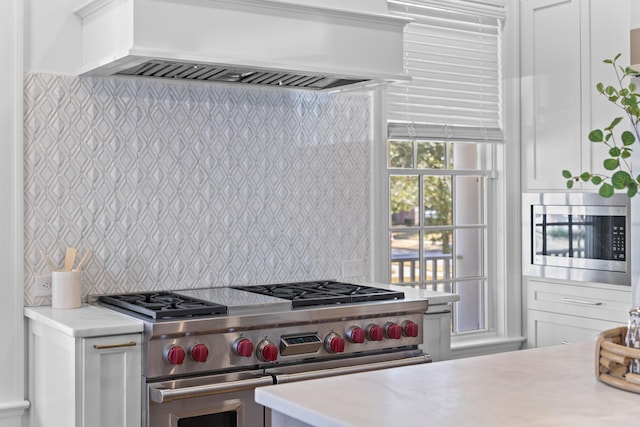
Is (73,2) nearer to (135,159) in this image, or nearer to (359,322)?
(135,159)

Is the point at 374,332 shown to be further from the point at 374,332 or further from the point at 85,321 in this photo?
the point at 85,321

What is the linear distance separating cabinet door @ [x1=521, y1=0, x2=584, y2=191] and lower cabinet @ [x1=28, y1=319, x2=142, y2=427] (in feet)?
8.46

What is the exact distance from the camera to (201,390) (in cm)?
285

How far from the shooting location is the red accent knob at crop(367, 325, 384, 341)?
3312 millimetres

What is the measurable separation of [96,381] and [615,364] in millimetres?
1724

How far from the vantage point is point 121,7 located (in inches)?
117

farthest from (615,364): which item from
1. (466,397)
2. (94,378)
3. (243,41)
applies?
(243,41)

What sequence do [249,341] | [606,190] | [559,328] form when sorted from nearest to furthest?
[606,190], [249,341], [559,328]

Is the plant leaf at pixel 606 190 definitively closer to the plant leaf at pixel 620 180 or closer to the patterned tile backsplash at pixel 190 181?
the plant leaf at pixel 620 180

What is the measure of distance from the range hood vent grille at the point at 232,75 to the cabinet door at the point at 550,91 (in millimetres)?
1325

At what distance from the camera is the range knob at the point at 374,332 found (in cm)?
331

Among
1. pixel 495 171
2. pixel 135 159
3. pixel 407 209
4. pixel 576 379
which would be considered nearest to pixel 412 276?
pixel 407 209

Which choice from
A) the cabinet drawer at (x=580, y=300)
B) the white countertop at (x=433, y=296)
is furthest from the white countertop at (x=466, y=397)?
the cabinet drawer at (x=580, y=300)

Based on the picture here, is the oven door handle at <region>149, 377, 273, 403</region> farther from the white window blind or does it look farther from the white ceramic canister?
the white window blind
